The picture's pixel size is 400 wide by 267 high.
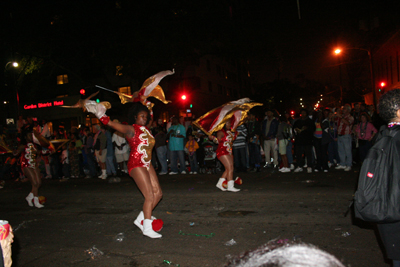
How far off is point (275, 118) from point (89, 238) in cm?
808

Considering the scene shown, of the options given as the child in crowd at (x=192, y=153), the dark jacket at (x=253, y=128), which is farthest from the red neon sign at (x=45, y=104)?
the dark jacket at (x=253, y=128)

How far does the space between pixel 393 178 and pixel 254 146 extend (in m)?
9.31

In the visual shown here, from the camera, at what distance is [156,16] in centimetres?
1975

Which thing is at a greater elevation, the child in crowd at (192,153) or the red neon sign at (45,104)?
the red neon sign at (45,104)

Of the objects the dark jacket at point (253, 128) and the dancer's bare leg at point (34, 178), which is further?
the dark jacket at point (253, 128)

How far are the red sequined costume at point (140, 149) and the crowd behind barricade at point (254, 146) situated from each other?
16.1 feet

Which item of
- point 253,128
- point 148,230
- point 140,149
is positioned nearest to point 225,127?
point 253,128

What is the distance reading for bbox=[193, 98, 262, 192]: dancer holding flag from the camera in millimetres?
8023

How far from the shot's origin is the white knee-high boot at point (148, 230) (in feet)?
15.8

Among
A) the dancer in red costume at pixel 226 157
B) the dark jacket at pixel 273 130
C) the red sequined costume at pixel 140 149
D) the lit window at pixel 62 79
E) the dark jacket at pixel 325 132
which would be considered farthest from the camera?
the lit window at pixel 62 79

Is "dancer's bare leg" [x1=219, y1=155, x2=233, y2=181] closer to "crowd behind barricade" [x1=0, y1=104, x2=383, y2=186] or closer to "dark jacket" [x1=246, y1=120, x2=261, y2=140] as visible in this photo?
"crowd behind barricade" [x1=0, y1=104, x2=383, y2=186]

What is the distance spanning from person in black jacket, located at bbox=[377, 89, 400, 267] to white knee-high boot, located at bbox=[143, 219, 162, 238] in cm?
316

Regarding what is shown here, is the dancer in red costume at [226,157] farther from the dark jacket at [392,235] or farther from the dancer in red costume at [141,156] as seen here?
the dark jacket at [392,235]

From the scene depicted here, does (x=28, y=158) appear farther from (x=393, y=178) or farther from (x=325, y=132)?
(x=325, y=132)
